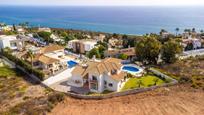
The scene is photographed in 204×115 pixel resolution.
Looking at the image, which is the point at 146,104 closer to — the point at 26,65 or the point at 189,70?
the point at 189,70

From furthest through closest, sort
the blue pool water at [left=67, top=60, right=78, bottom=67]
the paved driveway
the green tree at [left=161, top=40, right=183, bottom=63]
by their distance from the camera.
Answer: the blue pool water at [left=67, top=60, right=78, bottom=67] → the green tree at [left=161, top=40, right=183, bottom=63] → the paved driveway

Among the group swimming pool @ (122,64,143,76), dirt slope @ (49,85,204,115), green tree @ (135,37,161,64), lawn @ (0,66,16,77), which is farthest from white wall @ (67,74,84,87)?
green tree @ (135,37,161,64)

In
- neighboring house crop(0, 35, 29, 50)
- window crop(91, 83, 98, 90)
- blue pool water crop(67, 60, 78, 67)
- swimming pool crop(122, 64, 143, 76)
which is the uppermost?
neighboring house crop(0, 35, 29, 50)

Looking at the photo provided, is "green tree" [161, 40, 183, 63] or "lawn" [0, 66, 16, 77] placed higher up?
"green tree" [161, 40, 183, 63]

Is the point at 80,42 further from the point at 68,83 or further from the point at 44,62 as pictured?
the point at 68,83

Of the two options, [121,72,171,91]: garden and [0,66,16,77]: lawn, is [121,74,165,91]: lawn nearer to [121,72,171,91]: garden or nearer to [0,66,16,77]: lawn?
[121,72,171,91]: garden

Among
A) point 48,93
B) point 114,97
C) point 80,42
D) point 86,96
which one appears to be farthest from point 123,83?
point 80,42

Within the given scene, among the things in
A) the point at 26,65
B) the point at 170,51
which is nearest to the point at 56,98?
the point at 26,65
